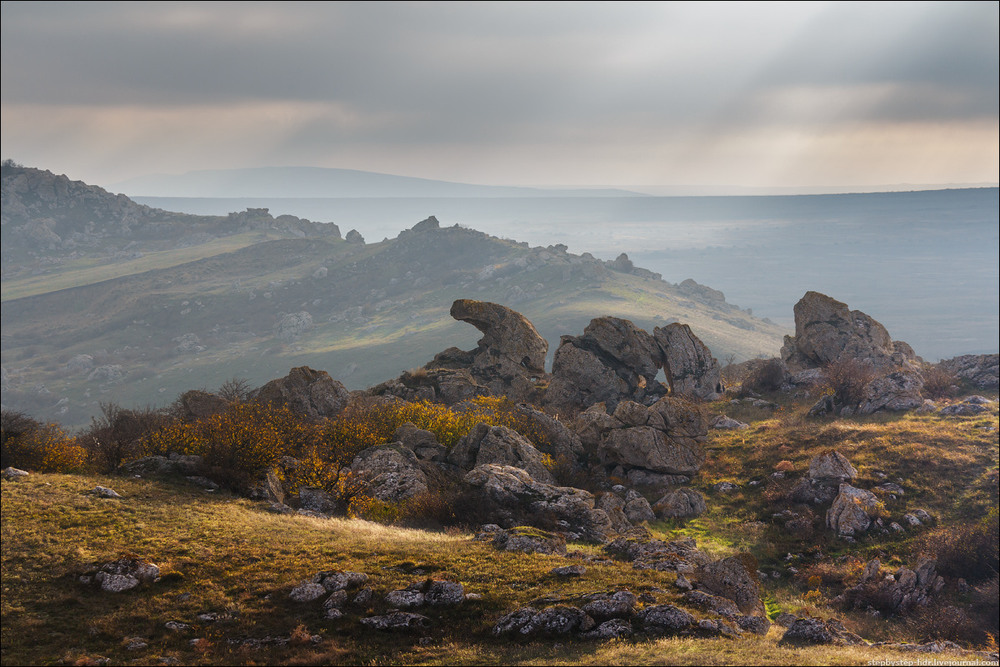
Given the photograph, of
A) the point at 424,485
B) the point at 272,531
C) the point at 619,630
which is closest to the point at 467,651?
the point at 619,630

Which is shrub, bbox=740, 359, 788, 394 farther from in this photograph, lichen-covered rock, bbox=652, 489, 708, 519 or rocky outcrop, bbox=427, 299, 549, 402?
lichen-covered rock, bbox=652, 489, 708, 519

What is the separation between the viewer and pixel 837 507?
3538 centimetres

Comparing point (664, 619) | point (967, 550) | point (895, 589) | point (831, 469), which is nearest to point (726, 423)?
point (831, 469)

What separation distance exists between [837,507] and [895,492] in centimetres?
545

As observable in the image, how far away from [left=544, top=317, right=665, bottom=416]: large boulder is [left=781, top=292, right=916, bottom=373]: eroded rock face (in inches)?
822

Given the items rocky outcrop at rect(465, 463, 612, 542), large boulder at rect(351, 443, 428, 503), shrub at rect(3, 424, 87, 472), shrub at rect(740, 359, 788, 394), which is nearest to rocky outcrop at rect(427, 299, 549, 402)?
shrub at rect(740, 359, 788, 394)

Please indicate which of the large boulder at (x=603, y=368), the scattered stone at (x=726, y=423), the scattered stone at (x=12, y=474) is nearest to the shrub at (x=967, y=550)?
the scattered stone at (x=726, y=423)

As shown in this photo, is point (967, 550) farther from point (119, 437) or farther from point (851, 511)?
point (119, 437)

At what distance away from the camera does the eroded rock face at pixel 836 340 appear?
72.2 metres

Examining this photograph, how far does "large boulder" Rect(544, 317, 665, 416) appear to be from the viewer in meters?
66.8

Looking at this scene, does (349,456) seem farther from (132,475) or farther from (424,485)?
(132,475)

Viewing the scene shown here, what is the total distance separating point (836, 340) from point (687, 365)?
19.5m

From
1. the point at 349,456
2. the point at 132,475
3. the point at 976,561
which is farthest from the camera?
the point at 349,456

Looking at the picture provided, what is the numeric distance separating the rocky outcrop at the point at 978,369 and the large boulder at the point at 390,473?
6236 cm
